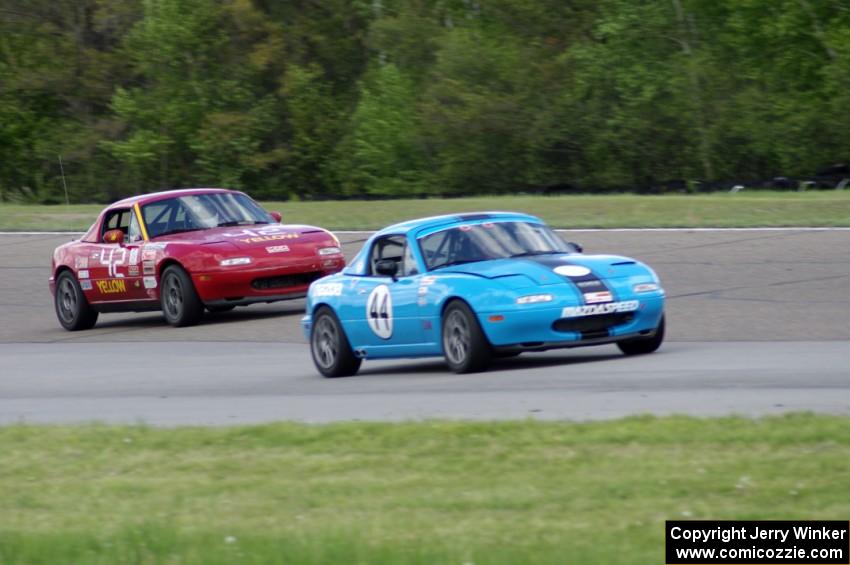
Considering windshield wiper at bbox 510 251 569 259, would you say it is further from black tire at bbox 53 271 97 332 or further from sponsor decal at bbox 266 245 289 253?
black tire at bbox 53 271 97 332

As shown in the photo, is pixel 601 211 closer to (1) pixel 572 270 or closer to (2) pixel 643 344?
(2) pixel 643 344

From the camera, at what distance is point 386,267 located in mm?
11992

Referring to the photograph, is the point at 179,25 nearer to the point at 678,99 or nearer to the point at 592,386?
the point at 678,99

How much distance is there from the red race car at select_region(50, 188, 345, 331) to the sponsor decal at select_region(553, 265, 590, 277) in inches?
238

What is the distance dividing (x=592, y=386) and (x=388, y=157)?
122 feet

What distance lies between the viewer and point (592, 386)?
9.88 meters

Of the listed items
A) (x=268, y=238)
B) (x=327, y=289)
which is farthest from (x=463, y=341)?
(x=268, y=238)

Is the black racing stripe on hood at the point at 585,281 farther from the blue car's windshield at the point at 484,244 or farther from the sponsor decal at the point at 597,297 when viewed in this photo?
the blue car's windshield at the point at 484,244

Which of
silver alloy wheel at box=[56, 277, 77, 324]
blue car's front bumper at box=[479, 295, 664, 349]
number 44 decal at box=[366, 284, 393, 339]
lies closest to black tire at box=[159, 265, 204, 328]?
silver alloy wheel at box=[56, 277, 77, 324]

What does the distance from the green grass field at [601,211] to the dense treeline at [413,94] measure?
12.4m

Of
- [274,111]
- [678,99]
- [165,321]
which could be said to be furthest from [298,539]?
[274,111]

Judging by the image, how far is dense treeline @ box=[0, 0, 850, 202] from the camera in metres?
40.5

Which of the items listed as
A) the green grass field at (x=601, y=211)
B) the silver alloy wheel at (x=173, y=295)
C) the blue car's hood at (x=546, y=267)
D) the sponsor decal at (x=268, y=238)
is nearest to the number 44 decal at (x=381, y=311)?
the blue car's hood at (x=546, y=267)

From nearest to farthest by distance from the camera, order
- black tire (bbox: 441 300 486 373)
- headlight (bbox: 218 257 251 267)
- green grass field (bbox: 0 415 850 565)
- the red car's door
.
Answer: green grass field (bbox: 0 415 850 565)
black tire (bbox: 441 300 486 373)
headlight (bbox: 218 257 251 267)
the red car's door
